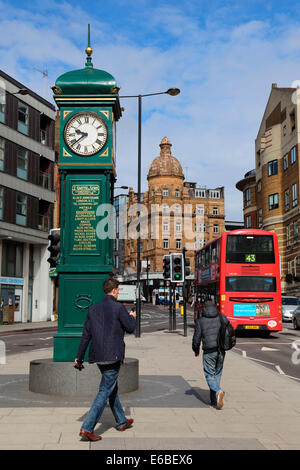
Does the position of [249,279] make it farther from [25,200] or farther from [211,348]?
[25,200]

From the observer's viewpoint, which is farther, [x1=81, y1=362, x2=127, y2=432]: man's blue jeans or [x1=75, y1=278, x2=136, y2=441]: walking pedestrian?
[x1=75, y1=278, x2=136, y2=441]: walking pedestrian

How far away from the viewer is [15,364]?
45.5 feet

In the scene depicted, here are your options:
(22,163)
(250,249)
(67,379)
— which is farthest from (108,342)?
(22,163)

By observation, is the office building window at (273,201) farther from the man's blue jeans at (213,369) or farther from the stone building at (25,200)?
the man's blue jeans at (213,369)

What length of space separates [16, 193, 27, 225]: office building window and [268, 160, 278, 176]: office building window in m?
26.0

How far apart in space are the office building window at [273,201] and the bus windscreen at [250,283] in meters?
30.3

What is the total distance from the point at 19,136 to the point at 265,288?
20.9 meters

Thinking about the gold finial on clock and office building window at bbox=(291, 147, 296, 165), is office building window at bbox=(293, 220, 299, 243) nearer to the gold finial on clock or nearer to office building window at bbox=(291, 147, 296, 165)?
office building window at bbox=(291, 147, 296, 165)

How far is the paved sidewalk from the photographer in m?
5.86

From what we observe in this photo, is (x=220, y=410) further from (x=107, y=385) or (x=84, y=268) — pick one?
(x=84, y=268)

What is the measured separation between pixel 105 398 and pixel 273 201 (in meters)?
48.8

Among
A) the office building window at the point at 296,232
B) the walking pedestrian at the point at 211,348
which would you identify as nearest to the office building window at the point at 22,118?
the office building window at the point at 296,232

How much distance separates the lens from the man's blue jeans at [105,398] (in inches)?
233

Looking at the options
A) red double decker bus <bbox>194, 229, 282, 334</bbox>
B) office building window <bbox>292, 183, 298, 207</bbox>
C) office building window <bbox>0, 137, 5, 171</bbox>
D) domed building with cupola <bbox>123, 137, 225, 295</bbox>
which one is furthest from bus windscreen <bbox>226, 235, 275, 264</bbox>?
domed building with cupola <bbox>123, 137, 225, 295</bbox>
